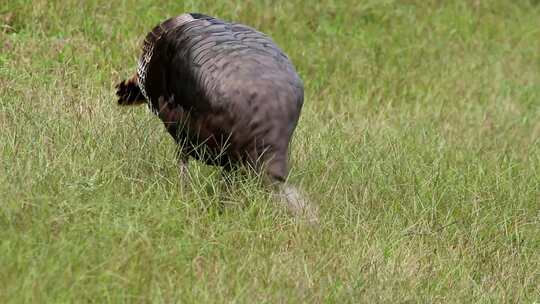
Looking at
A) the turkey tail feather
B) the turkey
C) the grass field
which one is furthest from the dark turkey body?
the turkey tail feather

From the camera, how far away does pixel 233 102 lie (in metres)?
4.57

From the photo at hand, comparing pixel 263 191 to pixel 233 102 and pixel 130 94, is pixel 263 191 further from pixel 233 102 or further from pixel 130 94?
pixel 130 94

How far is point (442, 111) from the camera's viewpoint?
26.7 ft

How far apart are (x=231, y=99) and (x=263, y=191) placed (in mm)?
431

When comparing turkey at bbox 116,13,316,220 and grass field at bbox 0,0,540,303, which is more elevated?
turkey at bbox 116,13,316,220

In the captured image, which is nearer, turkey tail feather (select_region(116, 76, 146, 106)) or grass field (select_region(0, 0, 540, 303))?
grass field (select_region(0, 0, 540, 303))

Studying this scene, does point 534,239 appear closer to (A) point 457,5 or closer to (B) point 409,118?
(B) point 409,118

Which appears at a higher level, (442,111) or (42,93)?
(42,93)

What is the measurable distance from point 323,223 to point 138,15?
3.94 m

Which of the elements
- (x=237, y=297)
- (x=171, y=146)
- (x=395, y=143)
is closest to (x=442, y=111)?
(x=395, y=143)

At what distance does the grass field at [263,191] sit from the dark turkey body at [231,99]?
15cm

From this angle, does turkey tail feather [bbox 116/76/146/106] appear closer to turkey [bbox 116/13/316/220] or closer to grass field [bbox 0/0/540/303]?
grass field [bbox 0/0/540/303]

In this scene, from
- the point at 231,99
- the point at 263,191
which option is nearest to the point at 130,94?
the point at 231,99

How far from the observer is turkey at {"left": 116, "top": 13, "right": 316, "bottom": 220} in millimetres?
4586
